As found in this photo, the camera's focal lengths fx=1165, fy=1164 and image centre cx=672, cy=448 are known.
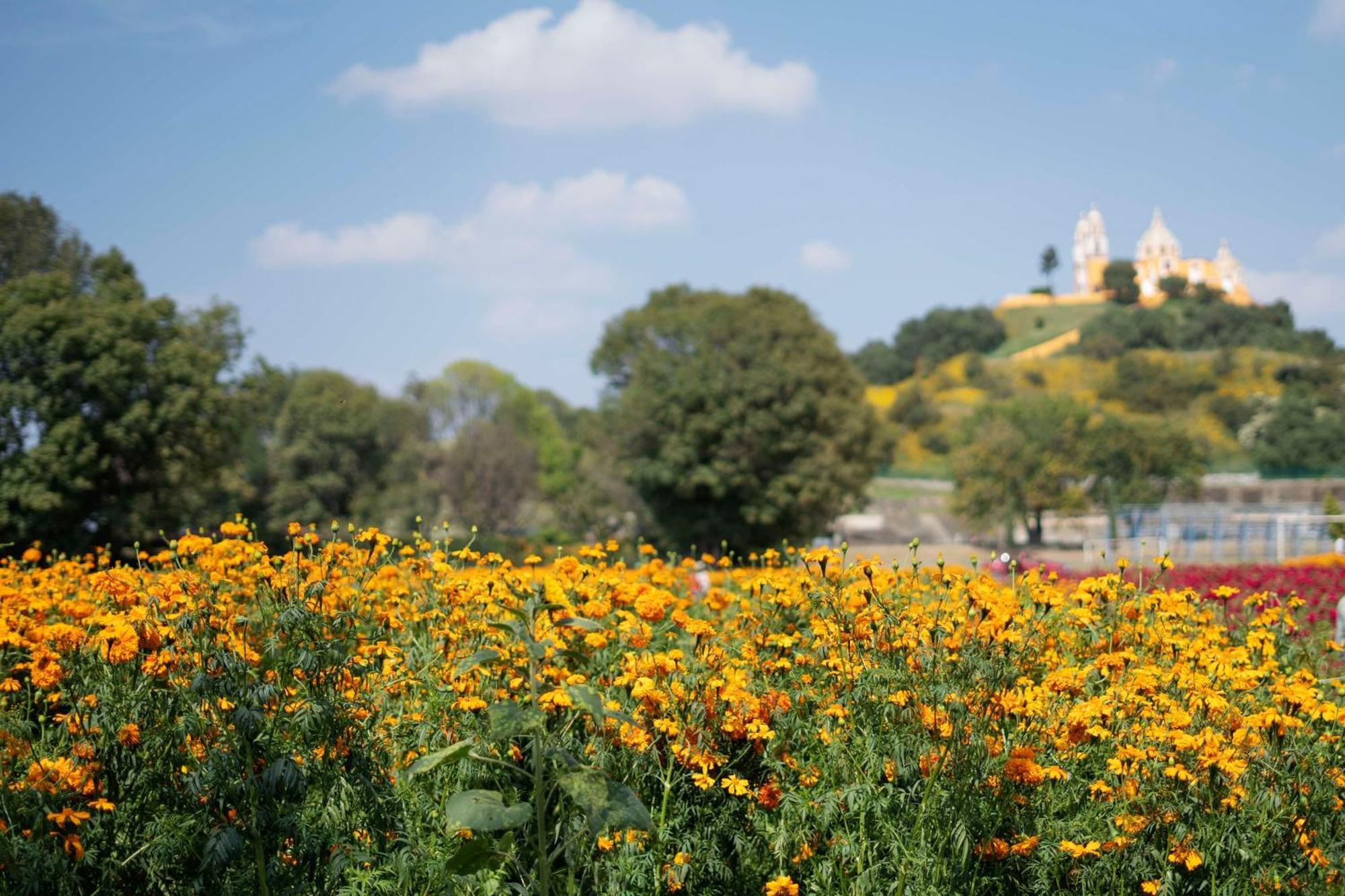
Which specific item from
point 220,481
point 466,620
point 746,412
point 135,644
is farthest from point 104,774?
point 746,412

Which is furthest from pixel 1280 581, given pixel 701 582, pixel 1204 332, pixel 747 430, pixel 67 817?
pixel 1204 332

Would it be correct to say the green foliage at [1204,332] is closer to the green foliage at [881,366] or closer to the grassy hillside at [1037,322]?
the grassy hillside at [1037,322]

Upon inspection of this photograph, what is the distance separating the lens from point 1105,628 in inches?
194

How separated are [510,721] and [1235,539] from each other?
117 feet

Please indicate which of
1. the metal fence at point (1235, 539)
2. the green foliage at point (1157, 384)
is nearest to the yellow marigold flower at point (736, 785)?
the metal fence at point (1235, 539)

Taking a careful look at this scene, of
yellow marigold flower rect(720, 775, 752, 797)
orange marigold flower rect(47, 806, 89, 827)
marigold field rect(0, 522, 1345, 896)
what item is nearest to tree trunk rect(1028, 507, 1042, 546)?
marigold field rect(0, 522, 1345, 896)

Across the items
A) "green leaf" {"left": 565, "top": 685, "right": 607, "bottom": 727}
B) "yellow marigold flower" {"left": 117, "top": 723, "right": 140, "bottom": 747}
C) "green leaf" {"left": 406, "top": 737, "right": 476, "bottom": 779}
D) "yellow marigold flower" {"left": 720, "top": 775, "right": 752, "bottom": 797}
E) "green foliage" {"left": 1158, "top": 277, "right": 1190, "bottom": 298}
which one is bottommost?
"yellow marigold flower" {"left": 720, "top": 775, "right": 752, "bottom": 797}

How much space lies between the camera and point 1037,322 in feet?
337

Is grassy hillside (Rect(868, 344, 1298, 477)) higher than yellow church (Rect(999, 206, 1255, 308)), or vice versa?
yellow church (Rect(999, 206, 1255, 308))

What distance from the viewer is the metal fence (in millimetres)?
28781

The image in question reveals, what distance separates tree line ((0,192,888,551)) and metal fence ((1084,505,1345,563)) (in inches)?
312

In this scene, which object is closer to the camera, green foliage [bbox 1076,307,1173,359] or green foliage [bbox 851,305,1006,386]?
green foliage [bbox 1076,307,1173,359]

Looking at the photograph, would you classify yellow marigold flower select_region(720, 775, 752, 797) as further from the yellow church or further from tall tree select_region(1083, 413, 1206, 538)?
the yellow church

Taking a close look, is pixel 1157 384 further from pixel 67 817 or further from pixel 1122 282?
pixel 67 817
